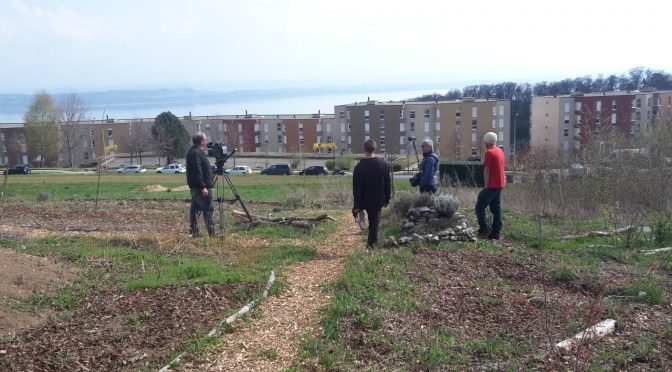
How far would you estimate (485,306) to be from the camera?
6.41 m

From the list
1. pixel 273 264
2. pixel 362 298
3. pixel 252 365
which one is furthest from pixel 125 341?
pixel 273 264

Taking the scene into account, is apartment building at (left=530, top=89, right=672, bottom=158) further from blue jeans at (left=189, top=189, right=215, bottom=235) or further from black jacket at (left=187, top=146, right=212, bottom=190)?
black jacket at (left=187, top=146, right=212, bottom=190)

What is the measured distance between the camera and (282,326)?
6.02 metres

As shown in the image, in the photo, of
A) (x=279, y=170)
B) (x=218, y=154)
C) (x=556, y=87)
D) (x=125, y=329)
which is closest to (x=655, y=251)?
(x=218, y=154)

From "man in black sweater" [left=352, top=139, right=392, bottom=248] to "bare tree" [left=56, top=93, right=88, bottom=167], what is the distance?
72979 millimetres

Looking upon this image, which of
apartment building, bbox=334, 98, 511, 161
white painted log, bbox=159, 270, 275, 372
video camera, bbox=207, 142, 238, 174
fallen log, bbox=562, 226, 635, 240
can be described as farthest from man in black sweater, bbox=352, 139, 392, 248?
apartment building, bbox=334, 98, 511, 161

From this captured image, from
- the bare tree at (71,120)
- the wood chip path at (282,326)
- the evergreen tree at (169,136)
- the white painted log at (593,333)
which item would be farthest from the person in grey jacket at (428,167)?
the bare tree at (71,120)

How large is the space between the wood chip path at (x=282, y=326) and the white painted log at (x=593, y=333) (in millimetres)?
2211

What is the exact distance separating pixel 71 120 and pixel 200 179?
245 ft

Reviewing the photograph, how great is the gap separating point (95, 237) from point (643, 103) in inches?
2934

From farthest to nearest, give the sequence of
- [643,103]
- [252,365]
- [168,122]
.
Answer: [643,103], [168,122], [252,365]

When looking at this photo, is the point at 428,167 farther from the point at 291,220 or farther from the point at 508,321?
the point at 508,321

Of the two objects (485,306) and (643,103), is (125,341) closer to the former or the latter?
(485,306)

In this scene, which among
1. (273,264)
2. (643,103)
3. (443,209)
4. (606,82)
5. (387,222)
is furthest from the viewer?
(606,82)
